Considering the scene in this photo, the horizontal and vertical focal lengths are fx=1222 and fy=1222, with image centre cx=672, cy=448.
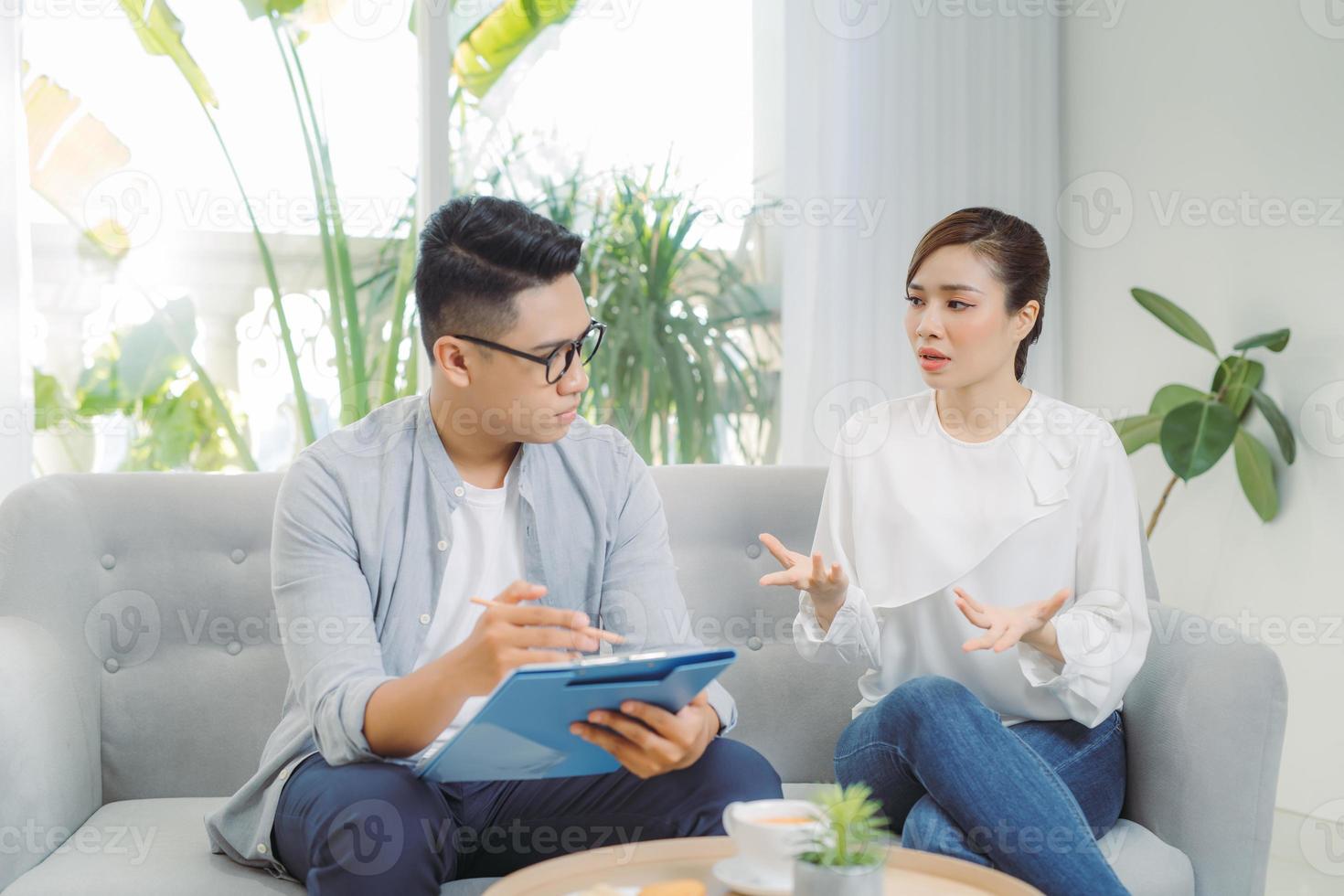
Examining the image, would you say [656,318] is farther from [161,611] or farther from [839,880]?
[839,880]

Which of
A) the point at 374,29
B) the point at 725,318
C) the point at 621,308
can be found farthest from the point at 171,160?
the point at 725,318

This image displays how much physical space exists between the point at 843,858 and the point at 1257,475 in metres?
2.22

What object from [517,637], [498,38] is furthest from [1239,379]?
[517,637]

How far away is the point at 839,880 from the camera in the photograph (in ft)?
3.35

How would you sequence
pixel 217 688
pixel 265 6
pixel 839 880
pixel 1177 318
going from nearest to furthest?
pixel 839 880 < pixel 217 688 < pixel 1177 318 < pixel 265 6

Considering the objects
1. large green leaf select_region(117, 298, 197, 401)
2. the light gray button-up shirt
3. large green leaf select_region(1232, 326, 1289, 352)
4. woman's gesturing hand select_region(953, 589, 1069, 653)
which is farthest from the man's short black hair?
large green leaf select_region(117, 298, 197, 401)

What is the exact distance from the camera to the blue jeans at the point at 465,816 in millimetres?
1325

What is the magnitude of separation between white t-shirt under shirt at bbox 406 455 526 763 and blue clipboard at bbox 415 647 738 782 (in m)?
0.27

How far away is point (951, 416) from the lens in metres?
1.89

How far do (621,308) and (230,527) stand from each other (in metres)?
1.75

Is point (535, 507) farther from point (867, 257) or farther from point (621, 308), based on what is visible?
point (867, 257)

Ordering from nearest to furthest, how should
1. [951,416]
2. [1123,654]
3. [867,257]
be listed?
[1123,654] → [951,416] → [867,257]

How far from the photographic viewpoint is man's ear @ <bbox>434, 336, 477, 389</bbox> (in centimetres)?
161

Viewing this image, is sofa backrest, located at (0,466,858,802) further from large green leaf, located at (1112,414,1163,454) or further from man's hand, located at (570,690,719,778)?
large green leaf, located at (1112,414,1163,454)
